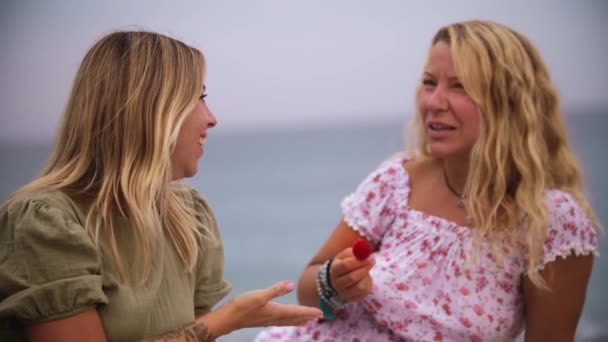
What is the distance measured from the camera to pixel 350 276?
1.59 m

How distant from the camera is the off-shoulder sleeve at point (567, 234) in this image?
5.27ft

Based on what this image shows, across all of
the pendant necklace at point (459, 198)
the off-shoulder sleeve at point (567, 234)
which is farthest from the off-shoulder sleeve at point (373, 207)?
the off-shoulder sleeve at point (567, 234)

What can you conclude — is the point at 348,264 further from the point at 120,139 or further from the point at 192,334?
the point at 120,139

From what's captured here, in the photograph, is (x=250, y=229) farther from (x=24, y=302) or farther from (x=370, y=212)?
(x=24, y=302)

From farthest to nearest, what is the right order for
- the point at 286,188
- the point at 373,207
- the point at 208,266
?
1. the point at 286,188
2. the point at 373,207
3. the point at 208,266

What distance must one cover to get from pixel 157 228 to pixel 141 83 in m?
0.26

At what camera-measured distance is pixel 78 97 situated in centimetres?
129

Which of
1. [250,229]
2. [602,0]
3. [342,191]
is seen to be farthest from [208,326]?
[342,191]

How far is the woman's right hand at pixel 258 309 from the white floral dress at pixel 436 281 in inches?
15.2

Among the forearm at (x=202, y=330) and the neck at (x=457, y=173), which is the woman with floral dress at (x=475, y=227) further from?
the forearm at (x=202, y=330)

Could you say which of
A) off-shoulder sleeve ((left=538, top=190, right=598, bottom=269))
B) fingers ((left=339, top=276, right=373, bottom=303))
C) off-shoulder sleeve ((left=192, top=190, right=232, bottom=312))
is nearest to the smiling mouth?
off-shoulder sleeve ((left=538, top=190, right=598, bottom=269))

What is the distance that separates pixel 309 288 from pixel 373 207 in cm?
25

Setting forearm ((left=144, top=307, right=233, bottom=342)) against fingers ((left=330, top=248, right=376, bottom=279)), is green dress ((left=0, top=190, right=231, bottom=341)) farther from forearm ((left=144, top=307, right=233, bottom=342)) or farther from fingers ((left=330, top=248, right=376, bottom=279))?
fingers ((left=330, top=248, right=376, bottom=279))

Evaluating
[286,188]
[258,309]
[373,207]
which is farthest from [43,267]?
[286,188]
